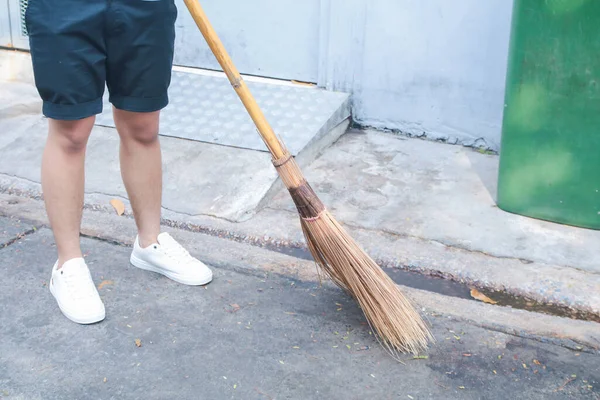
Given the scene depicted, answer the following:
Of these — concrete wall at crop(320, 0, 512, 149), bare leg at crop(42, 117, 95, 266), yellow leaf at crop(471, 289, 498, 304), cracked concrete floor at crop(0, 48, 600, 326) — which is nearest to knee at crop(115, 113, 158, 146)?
bare leg at crop(42, 117, 95, 266)

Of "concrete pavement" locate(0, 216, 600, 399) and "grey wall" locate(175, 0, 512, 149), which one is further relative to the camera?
"grey wall" locate(175, 0, 512, 149)

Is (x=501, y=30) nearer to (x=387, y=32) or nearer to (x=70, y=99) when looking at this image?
(x=387, y=32)

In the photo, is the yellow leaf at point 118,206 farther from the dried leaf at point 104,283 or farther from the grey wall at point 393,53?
the grey wall at point 393,53

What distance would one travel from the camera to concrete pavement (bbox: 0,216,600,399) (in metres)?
2.28

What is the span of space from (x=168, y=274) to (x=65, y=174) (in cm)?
56

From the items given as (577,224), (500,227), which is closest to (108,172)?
(500,227)

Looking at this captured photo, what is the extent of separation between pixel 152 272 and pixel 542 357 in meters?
1.42

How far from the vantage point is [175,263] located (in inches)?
112

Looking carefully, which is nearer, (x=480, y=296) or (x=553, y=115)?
(x=480, y=296)

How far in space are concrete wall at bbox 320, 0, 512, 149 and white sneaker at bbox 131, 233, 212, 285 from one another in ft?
5.47

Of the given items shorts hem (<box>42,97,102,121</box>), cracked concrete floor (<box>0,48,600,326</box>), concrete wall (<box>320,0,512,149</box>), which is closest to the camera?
shorts hem (<box>42,97,102,121</box>)

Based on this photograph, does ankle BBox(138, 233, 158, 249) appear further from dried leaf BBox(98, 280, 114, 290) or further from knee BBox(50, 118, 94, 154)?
knee BBox(50, 118, 94, 154)

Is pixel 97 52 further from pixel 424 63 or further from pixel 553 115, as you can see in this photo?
pixel 424 63

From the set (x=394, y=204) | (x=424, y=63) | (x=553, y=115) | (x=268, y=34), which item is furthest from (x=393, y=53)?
(x=553, y=115)
